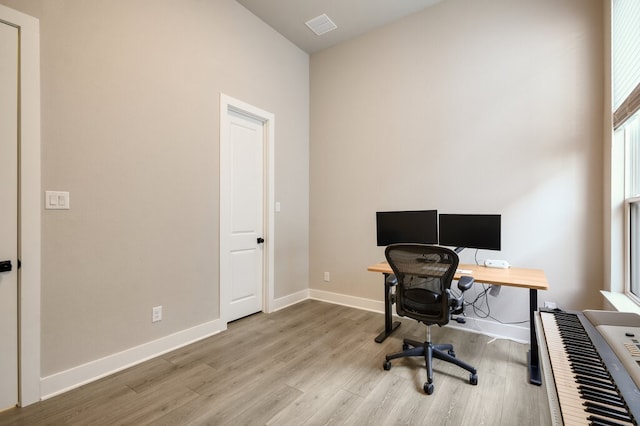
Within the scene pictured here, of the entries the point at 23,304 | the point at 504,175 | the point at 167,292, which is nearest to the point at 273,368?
the point at 167,292

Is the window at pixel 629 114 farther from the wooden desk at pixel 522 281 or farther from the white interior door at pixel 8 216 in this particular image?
the white interior door at pixel 8 216

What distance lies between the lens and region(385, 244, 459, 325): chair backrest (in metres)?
2.06

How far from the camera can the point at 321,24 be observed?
3.55 metres

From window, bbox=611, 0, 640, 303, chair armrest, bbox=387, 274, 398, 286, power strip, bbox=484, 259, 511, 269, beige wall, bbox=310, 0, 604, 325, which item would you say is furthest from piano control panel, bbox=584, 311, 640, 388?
beige wall, bbox=310, 0, 604, 325

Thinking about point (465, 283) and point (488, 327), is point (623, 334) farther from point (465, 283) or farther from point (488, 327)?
point (488, 327)

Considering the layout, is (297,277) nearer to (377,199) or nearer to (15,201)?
(377,199)

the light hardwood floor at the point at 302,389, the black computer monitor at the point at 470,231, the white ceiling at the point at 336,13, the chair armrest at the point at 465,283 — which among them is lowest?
the light hardwood floor at the point at 302,389

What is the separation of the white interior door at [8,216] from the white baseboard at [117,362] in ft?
0.60

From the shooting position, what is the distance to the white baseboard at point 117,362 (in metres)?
1.97

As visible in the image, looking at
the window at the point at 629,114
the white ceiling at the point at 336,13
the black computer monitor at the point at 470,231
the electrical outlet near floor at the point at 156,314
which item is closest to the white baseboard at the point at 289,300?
the electrical outlet near floor at the point at 156,314

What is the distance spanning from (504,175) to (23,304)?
3925 millimetres

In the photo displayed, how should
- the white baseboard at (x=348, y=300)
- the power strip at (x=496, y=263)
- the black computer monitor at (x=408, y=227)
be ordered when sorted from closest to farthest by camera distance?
the power strip at (x=496, y=263) → the black computer monitor at (x=408, y=227) → the white baseboard at (x=348, y=300)

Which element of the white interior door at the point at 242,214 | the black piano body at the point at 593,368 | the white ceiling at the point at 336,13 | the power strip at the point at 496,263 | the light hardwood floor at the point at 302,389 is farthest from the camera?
the white ceiling at the point at 336,13

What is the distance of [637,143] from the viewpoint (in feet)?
6.75
